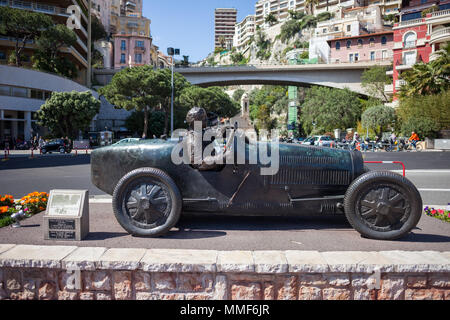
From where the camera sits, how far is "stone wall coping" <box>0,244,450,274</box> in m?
2.71

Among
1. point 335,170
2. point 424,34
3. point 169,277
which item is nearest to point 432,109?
point 424,34

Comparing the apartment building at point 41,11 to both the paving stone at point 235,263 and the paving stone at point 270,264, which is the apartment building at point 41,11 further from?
the paving stone at point 270,264

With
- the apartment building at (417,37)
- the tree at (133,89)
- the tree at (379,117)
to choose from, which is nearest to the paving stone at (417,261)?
the tree at (133,89)

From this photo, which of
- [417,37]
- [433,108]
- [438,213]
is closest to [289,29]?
[417,37]

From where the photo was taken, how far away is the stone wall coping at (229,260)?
8.90 ft

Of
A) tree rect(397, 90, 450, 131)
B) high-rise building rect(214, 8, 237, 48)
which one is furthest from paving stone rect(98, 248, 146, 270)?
high-rise building rect(214, 8, 237, 48)

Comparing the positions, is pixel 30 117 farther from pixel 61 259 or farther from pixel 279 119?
pixel 279 119

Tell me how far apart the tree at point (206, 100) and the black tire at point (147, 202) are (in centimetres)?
3717

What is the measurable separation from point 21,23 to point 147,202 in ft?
144

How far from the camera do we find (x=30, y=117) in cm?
3628

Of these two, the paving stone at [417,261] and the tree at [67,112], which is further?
the tree at [67,112]

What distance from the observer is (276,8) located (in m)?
131
